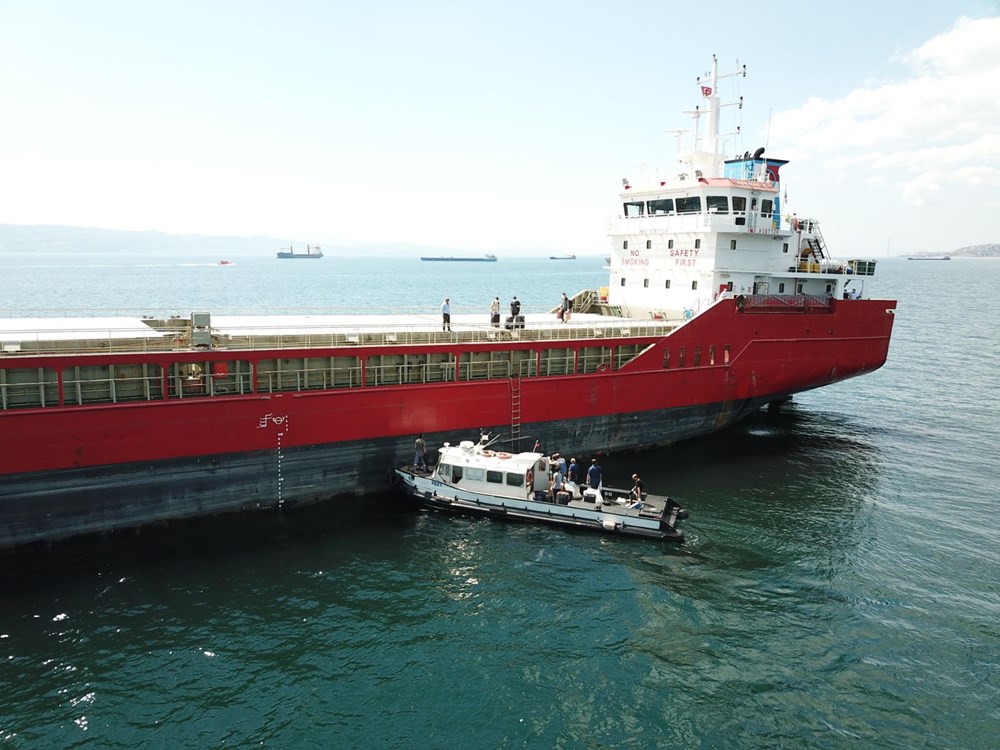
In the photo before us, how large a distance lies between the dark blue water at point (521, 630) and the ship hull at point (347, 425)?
1080mm

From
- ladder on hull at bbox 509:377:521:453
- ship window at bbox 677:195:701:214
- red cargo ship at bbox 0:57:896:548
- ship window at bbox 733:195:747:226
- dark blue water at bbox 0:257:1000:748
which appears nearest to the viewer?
dark blue water at bbox 0:257:1000:748

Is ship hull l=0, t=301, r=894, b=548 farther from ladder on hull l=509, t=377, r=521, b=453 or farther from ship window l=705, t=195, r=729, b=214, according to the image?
ship window l=705, t=195, r=729, b=214

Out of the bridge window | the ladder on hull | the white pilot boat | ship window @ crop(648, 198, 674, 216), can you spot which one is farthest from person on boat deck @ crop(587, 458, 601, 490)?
the bridge window

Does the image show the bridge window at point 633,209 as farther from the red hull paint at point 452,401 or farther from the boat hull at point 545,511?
the boat hull at point 545,511

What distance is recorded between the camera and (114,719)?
12.5 m

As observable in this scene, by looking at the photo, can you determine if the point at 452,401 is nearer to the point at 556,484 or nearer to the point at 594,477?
the point at 556,484

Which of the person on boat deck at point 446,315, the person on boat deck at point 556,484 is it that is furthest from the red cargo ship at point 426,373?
the person on boat deck at point 556,484

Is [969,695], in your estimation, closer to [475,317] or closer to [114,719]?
[114,719]

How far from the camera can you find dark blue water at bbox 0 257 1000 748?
12.6m

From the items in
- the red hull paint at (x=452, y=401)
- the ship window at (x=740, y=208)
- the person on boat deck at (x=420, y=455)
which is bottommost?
the person on boat deck at (x=420, y=455)

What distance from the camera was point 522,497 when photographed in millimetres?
21141

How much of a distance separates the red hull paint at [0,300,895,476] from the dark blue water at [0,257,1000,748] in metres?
2.72

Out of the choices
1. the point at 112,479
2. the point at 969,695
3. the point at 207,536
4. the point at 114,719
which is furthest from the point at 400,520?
the point at 969,695

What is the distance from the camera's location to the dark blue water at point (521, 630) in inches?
496
